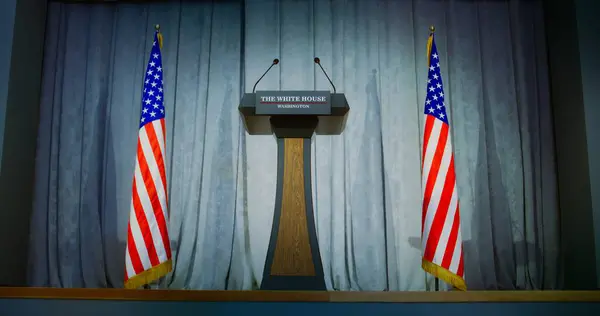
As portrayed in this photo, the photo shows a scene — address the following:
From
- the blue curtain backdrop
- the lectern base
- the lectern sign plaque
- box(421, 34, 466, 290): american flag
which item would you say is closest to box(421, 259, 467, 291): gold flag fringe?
box(421, 34, 466, 290): american flag

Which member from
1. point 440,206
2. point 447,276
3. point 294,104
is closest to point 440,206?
point 440,206

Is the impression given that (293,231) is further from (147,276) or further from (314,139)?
(314,139)

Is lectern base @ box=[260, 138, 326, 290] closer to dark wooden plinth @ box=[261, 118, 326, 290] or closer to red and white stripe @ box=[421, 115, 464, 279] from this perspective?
dark wooden plinth @ box=[261, 118, 326, 290]

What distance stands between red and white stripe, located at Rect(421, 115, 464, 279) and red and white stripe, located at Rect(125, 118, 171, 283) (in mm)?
1596

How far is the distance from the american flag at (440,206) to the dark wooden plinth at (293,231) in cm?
80

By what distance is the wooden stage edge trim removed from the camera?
2488mm

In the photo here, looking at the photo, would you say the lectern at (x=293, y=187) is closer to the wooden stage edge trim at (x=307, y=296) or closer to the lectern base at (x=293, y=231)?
the lectern base at (x=293, y=231)

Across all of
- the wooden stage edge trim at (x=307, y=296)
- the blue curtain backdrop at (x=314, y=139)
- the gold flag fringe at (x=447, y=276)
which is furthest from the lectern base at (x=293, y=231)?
the blue curtain backdrop at (x=314, y=139)

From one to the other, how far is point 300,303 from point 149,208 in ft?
4.29

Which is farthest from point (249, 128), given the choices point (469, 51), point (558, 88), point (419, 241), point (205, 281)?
A: point (558, 88)

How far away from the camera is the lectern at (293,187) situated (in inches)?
113

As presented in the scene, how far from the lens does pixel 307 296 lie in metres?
2.52

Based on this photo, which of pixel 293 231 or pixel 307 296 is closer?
pixel 307 296

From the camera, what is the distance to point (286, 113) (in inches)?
114
